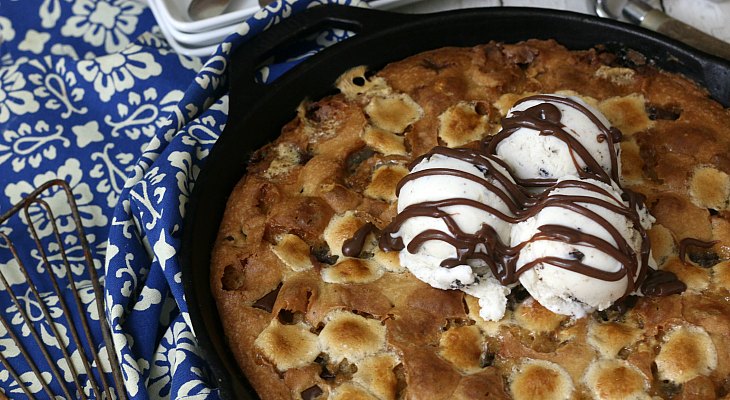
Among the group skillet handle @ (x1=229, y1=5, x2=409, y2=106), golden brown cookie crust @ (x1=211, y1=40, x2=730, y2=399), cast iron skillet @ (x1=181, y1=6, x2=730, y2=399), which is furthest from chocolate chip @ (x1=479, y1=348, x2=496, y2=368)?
skillet handle @ (x1=229, y1=5, x2=409, y2=106)

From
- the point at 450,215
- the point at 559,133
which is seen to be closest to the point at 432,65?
the point at 559,133

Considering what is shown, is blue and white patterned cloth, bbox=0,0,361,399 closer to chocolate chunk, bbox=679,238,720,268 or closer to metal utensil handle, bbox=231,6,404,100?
metal utensil handle, bbox=231,6,404,100

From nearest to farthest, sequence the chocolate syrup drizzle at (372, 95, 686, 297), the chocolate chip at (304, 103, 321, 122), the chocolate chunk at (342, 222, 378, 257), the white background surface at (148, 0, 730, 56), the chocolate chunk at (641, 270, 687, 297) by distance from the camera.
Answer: the chocolate syrup drizzle at (372, 95, 686, 297)
the chocolate chunk at (641, 270, 687, 297)
the chocolate chunk at (342, 222, 378, 257)
the chocolate chip at (304, 103, 321, 122)
the white background surface at (148, 0, 730, 56)

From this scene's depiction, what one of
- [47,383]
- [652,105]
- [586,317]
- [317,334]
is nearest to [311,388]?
[317,334]

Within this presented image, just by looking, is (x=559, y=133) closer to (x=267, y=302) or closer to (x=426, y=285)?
(x=426, y=285)

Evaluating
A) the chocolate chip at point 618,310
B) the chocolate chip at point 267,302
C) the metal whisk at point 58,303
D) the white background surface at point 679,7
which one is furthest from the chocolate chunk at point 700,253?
the metal whisk at point 58,303

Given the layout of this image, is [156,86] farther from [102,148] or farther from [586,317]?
[586,317]
